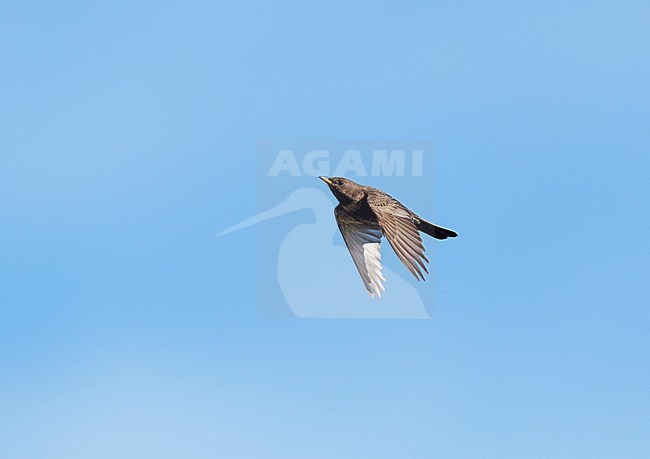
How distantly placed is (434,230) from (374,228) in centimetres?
257

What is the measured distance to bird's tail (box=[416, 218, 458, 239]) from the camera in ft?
125

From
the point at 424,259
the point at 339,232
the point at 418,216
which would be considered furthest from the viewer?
the point at 339,232

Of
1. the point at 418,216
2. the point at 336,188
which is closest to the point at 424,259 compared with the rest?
the point at 418,216

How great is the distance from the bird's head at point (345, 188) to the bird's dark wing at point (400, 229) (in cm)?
76

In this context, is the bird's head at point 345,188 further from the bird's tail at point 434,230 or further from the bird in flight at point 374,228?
the bird's tail at point 434,230

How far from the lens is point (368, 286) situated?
3922 centimetres

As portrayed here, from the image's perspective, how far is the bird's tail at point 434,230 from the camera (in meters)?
38.0

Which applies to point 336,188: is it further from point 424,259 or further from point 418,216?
point 424,259

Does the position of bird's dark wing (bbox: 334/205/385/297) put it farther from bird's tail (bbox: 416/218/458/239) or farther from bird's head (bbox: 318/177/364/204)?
bird's tail (bbox: 416/218/458/239)

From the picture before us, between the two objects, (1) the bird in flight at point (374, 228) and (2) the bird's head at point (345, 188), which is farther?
(2) the bird's head at point (345, 188)

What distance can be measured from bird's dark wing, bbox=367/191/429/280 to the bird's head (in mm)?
761

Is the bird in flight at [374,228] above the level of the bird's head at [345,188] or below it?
below

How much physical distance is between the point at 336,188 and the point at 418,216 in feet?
11.6

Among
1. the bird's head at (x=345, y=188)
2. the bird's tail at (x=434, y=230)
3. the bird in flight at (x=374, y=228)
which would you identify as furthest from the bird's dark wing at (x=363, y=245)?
the bird's tail at (x=434, y=230)
